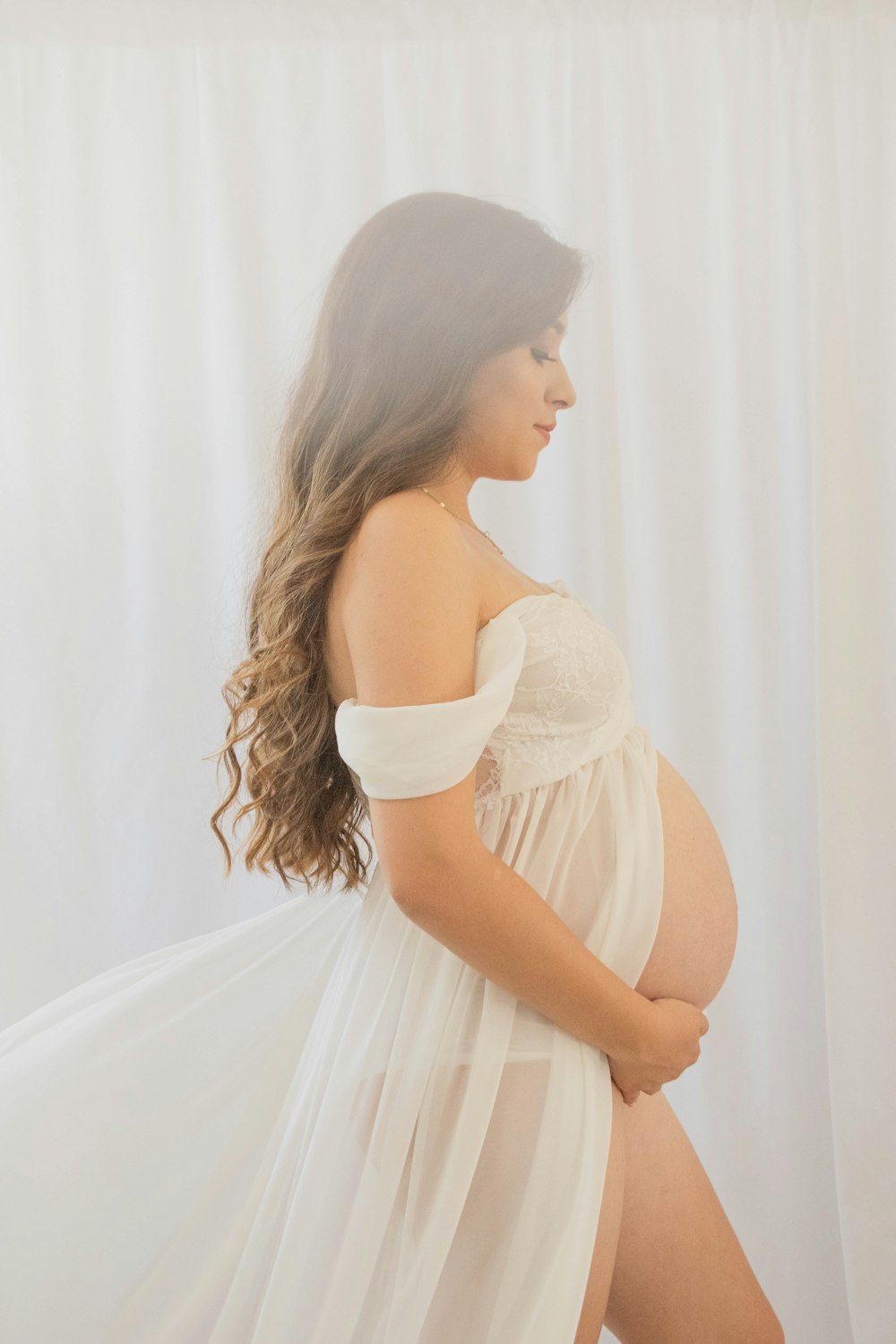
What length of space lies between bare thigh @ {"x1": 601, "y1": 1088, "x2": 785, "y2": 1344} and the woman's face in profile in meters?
0.59

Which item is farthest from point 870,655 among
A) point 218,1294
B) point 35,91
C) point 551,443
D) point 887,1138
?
point 35,91

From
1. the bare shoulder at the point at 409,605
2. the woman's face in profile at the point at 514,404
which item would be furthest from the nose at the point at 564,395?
the bare shoulder at the point at 409,605

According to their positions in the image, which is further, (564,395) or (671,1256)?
(564,395)

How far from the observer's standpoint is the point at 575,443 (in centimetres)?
183

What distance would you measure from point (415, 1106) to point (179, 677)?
0.98 meters

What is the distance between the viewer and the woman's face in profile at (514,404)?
1107 millimetres

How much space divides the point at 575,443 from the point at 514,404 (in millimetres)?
733

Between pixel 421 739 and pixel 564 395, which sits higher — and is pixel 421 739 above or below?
below

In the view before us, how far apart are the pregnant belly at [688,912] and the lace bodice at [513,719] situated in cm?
10

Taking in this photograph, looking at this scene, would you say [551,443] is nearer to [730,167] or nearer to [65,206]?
[730,167]

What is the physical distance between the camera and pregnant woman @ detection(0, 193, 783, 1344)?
94 centimetres

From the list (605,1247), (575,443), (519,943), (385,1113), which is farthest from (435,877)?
(575,443)

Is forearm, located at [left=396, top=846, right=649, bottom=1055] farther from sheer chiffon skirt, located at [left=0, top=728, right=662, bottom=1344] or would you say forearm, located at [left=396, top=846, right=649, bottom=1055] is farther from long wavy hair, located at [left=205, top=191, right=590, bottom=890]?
long wavy hair, located at [left=205, top=191, right=590, bottom=890]

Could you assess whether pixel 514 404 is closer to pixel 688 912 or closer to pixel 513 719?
pixel 513 719
